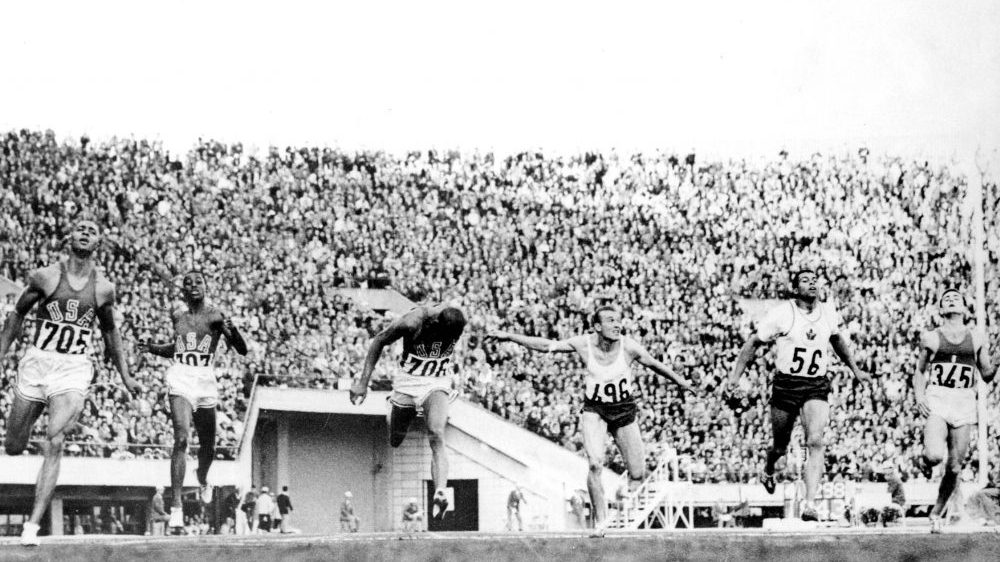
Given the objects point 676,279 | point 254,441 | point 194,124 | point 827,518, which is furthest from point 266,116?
point 827,518

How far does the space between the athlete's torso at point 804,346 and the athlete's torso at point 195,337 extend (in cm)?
475

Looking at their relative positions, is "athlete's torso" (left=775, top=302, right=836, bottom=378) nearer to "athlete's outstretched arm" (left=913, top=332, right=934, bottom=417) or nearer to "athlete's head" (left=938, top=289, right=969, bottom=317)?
"athlete's outstretched arm" (left=913, top=332, right=934, bottom=417)

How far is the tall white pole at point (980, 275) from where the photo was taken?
63.6ft

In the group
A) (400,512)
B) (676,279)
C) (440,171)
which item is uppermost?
(440,171)

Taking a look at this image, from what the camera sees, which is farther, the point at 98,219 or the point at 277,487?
the point at 98,219

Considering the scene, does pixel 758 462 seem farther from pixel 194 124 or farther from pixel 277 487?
pixel 194 124

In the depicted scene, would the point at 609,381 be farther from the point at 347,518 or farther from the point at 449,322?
the point at 347,518

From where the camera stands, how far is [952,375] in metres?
10.3

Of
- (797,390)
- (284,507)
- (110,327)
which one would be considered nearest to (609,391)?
(797,390)

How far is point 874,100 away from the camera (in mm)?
19031

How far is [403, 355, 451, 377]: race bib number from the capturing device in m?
9.53

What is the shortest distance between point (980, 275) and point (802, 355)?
12667mm

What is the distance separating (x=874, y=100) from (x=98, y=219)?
483 inches

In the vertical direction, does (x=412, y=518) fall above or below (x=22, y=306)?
below
